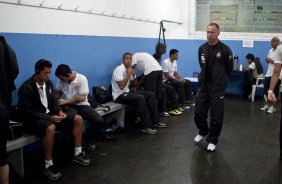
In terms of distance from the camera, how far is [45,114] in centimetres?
319

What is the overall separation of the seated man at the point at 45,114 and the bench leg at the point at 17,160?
0.22 meters

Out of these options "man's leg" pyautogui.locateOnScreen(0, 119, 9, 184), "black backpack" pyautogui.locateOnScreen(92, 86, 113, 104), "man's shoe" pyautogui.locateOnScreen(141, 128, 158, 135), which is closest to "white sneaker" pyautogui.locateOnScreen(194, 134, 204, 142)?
"man's shoe" pyautogui.locateOnScreen(141, 128, 158, 135)

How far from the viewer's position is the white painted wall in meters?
3.38

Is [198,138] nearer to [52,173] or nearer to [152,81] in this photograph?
[152,81]

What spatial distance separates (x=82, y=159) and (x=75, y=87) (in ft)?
2.88

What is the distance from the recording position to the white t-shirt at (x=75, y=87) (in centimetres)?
367

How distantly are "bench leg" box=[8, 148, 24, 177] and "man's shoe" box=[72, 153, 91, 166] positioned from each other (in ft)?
1.80

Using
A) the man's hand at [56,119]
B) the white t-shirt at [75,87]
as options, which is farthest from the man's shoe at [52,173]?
the white t-shirt at [75,87]

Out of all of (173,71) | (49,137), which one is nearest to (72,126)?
(49,137)

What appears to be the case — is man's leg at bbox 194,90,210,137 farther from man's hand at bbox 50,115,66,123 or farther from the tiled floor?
man's hand at bbox 50,115,66,123

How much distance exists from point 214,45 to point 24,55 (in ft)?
6.93

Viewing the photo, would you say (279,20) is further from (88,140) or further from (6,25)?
(6,25)

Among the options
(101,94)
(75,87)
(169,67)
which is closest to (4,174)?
(75,87)

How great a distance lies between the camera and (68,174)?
3.06m
